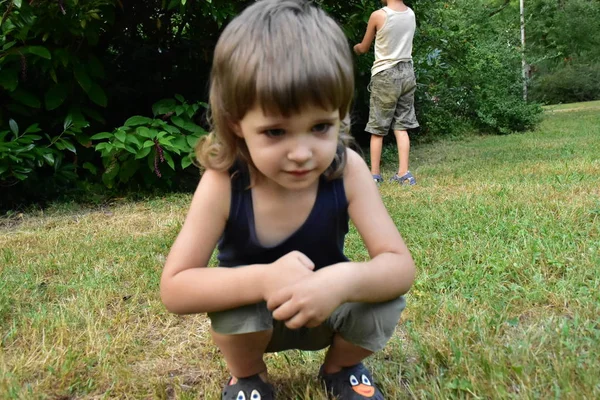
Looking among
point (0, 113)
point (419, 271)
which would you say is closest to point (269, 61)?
point (419, 271)

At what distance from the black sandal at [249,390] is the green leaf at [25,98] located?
3442 mm

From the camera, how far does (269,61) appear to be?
1236 mm

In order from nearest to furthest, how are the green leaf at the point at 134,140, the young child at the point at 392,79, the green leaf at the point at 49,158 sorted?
the green leaf at the point at 49,158, the green leaf at the point at 134,140, the young child at the point at 392,79

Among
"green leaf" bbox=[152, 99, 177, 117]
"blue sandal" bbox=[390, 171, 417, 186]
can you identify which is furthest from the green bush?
"green leaf" bbox=[152, 99, 177, 117]

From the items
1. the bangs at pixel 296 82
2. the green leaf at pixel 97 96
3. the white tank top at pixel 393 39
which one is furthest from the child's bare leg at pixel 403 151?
the bangs at pixel 296 82

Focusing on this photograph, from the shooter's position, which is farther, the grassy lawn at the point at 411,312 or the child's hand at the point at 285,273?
the grassy lawn at the point at 411,312

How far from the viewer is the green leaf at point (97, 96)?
4.46 m

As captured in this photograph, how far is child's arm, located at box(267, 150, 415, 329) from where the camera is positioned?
47.2 inches

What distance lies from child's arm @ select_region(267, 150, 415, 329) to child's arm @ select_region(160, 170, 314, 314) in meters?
0.04

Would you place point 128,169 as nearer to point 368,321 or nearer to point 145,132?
point 145,132

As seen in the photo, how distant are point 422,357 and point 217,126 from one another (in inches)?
36.5

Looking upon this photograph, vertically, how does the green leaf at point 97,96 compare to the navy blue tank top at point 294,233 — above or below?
below

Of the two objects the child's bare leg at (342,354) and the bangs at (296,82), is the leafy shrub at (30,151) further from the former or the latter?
the bangs at (296,82)

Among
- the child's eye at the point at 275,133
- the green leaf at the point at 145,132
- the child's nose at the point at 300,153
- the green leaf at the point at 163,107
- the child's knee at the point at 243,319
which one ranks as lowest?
the green leaf at the point at 145,132
